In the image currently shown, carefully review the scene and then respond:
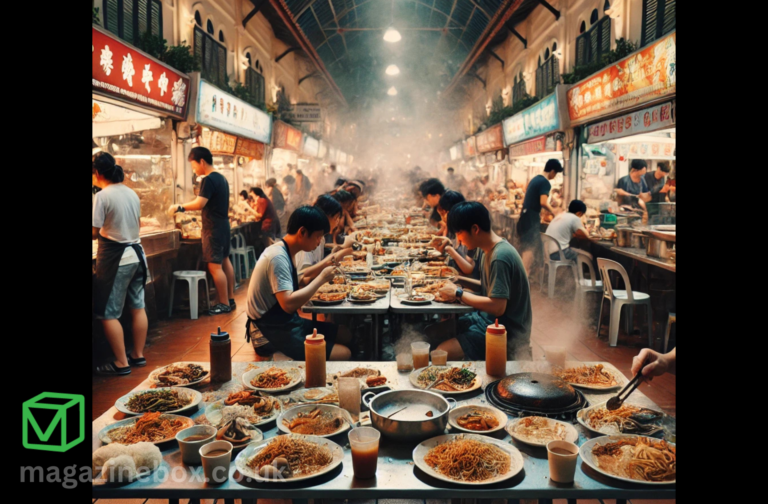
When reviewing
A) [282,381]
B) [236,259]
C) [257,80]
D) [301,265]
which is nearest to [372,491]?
[282,381]

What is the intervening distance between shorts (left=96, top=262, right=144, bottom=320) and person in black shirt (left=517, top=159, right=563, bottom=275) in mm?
5914

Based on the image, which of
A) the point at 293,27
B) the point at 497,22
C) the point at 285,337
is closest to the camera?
the point at 285,337

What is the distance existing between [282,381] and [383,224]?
8.52 metres

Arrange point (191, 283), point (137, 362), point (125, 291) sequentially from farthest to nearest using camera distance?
point (191, 283), point (137, 362), point (125, 291)

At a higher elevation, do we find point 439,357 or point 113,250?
point 113,250

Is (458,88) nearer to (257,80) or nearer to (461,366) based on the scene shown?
(257,80)

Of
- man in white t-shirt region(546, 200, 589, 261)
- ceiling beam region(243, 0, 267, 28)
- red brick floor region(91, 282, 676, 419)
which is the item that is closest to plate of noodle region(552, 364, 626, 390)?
red brick floor region(91, 282, 676, 419)

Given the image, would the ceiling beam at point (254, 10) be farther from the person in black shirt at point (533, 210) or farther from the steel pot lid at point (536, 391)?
the steel pot lid at point (536, 391)

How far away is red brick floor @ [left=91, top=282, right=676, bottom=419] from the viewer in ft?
15.8

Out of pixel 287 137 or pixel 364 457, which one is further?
pixel 287 137

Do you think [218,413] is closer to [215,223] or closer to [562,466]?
[562,466]

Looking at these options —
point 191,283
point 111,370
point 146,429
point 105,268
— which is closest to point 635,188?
point 191,283

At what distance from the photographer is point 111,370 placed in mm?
5254

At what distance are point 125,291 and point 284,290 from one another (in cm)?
266
